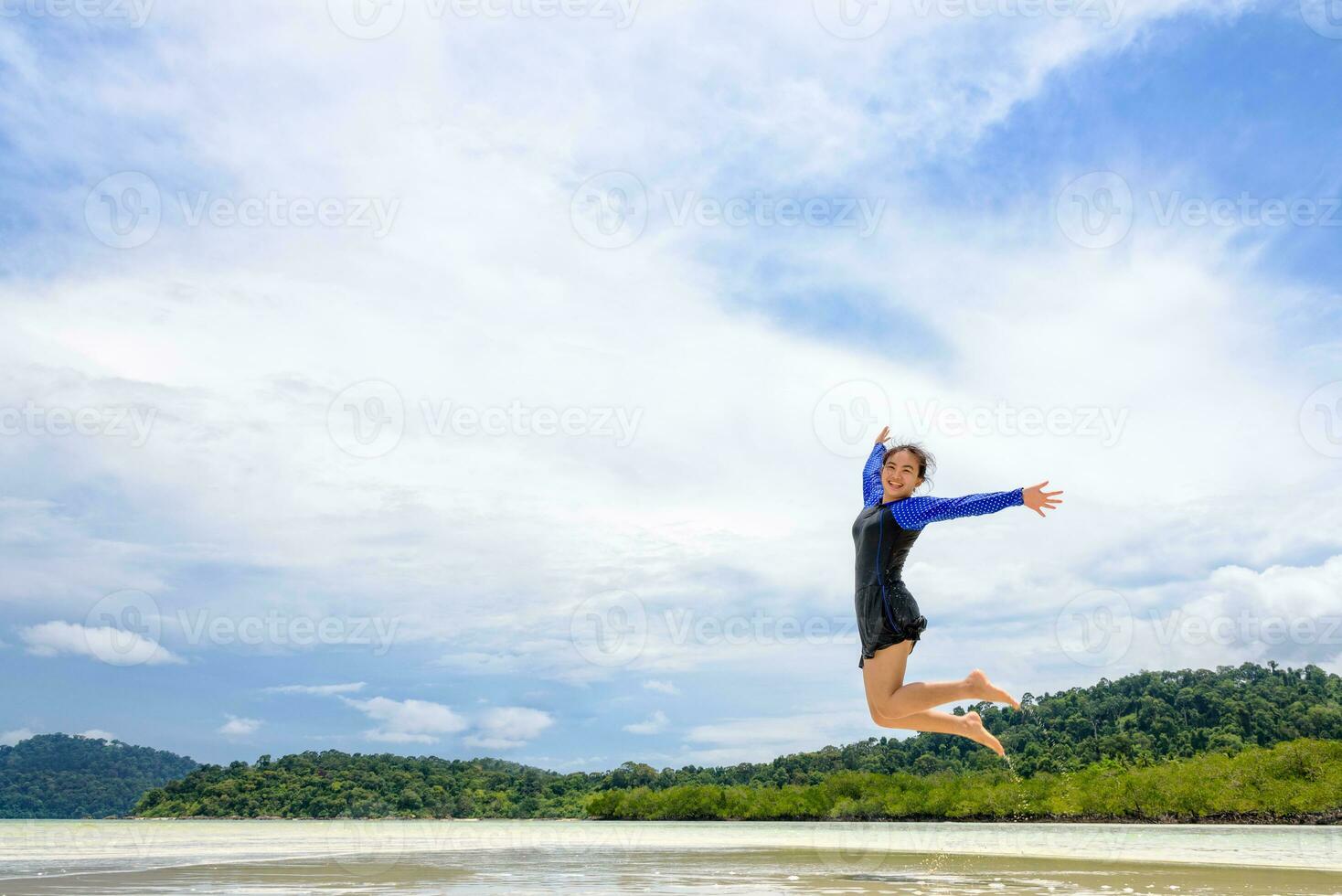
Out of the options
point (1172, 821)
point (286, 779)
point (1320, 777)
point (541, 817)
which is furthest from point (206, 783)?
point (1320, 777)

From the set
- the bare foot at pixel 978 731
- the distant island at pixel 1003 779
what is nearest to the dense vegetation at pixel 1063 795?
the distant island at pixel 1003 779

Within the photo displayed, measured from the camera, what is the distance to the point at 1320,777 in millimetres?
61031

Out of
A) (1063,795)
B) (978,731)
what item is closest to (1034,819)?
(1063,795)

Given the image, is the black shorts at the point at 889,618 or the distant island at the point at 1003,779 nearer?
the black shorts at the point at 889,618

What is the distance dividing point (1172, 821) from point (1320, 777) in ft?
32.4

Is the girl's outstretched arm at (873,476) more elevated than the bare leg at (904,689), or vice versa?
the girl's outstretched arm at (873,476)

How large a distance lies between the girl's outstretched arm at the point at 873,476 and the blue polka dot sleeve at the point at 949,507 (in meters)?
0.53

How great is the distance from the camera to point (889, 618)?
7.05 metres

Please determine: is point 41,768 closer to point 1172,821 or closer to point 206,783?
point 206,783

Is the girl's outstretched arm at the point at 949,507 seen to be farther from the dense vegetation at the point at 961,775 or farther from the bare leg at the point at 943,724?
the dense vegetation at the point at 961,775

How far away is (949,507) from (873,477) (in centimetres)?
93

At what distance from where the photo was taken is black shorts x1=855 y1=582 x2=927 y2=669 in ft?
23.2

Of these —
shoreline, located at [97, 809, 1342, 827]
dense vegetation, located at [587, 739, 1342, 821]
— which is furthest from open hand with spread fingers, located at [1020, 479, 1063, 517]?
shoreline, located at [97, 809, 1342, 827]

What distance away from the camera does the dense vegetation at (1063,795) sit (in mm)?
62625
